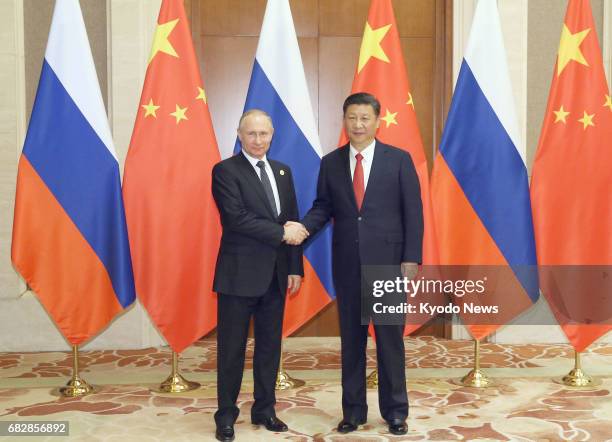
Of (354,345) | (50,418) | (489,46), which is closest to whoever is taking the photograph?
(354,345)

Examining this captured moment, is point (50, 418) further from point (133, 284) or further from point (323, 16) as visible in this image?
point (323, 16)

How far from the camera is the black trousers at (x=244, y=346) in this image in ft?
10.3

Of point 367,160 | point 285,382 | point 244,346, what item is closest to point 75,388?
point 285,382

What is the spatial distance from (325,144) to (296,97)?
59.4 inches

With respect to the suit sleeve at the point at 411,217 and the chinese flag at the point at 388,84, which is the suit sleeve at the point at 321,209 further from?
the chinese flag at the point at 388,84

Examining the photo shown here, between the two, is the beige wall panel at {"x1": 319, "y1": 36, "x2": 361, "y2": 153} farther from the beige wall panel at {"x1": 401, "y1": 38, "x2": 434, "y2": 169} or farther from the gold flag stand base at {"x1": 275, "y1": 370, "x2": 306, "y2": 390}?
the gold flag stand base at {"x1": 275, "y1": 370, "x2": 306, "y2": 390}

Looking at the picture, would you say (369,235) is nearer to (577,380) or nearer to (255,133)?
(255,133)

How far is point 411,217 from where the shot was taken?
10.2ft

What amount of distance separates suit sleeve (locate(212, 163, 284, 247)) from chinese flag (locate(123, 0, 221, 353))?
87cm

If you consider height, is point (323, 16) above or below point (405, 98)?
above

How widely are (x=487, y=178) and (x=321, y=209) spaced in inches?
49.5

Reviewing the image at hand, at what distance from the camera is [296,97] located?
13.2ft

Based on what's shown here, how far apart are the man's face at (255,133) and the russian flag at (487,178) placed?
1.40 metres

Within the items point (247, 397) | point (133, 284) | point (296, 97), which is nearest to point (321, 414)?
point (247, 397)
